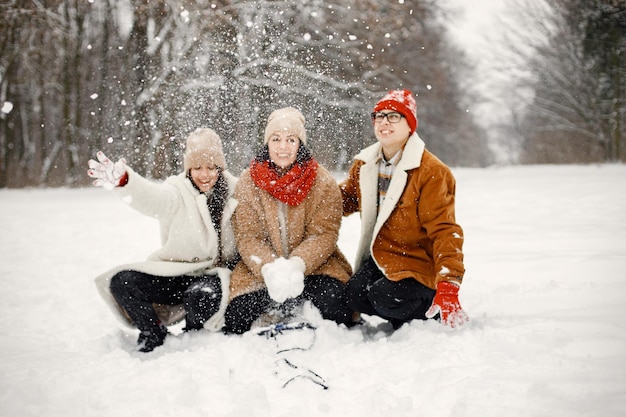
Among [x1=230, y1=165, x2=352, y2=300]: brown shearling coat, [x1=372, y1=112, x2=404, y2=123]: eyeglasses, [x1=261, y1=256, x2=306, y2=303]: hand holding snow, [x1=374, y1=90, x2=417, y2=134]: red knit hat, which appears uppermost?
[x1=374, y1=90, x2=417, y2=134]: red knit hat

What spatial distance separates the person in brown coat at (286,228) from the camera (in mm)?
3002

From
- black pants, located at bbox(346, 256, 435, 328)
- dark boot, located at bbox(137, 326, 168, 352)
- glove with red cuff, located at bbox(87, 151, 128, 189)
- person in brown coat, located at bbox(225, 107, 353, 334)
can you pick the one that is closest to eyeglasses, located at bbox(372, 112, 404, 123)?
person in brown coat, located at bbox(225, 107, 353, 334)

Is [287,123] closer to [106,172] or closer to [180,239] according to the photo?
[180,239]

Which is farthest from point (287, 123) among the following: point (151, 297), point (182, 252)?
point (151, 297)

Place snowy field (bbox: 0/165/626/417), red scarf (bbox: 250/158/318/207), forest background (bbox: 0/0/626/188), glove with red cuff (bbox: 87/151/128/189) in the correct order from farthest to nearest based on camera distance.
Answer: forest background (bbox: 0/0/626/188), red scarf (bbox: 250/158/318/207), glove with red cuff (bbox: 87/151/128/189), snowy field (bbox: 0/165/626/417)

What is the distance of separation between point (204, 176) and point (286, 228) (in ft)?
→ 2.07

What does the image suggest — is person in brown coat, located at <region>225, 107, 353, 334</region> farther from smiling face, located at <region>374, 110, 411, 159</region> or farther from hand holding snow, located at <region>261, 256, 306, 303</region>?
smiling face, located at <region>374, 110, 411, 159</region>

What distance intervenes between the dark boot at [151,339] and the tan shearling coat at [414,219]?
55.0 inches

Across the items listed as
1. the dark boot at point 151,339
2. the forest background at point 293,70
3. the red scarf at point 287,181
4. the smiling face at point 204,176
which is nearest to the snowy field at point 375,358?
the dark boot at point 151,339

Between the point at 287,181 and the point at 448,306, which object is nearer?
the point at 448,306

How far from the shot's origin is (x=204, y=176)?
3.16 m

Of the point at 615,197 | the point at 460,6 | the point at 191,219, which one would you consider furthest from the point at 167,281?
the point at 460,6

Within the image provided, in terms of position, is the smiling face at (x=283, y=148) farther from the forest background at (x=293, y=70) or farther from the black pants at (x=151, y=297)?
the forest background at (x=293, y=70)

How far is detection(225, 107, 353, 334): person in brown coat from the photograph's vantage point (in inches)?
118
